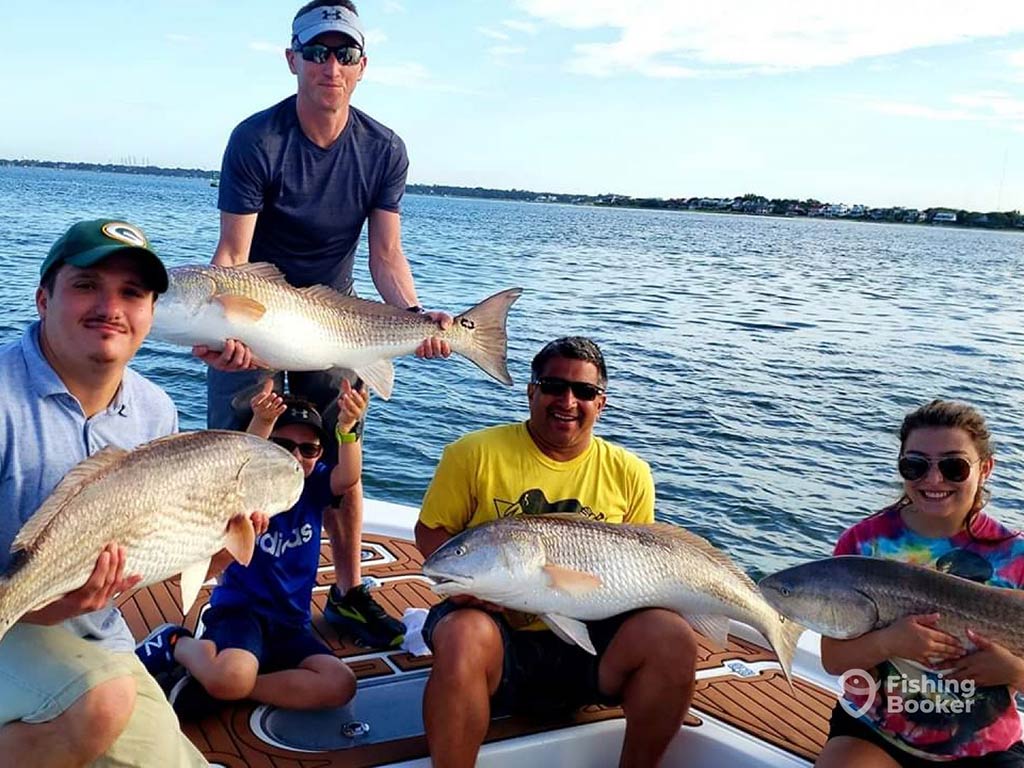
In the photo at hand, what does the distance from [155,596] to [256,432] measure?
148cm

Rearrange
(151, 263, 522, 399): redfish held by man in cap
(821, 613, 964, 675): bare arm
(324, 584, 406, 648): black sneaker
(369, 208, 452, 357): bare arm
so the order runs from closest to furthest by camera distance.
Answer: (821, 613, 964, 675): bare arm → (151, 263, 522, 399): redfish held by man in cap → (324, 584, 406, 648): black sneaker → (369, 208, 452, 357): bare arm

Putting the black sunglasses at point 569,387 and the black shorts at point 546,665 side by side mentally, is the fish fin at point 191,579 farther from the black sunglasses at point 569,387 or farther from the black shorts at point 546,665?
the black sunglasses at point 569,387

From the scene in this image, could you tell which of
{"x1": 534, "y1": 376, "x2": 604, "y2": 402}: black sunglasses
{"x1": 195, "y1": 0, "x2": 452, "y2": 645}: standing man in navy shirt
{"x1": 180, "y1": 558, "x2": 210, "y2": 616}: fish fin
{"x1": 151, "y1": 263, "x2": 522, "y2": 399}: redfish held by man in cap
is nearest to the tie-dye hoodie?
{"x1": 534, "y1": 376, "x2": 604, "y2": 402}: black sunglasses

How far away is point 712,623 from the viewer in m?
3.57

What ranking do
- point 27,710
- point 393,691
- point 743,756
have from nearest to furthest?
point 27,710
point 743,756
point 393,691

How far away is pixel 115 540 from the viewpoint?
2635 millimetres

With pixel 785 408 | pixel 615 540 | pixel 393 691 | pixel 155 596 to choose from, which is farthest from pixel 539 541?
pixel 785 408

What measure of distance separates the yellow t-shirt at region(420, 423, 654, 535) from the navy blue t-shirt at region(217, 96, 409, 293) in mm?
1452

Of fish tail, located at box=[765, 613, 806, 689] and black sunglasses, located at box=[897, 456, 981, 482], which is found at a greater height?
black sunglasses, located at box=[897, 456, 981, 482]

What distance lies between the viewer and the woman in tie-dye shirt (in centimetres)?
316

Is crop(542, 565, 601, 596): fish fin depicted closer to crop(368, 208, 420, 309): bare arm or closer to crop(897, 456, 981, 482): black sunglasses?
crop(897, 456, 981, 482): black sunglasses

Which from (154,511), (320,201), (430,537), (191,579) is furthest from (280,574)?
(320,201)

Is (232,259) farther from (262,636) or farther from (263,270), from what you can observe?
(262,636)

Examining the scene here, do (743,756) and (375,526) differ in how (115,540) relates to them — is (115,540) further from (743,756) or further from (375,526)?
(375,526)
